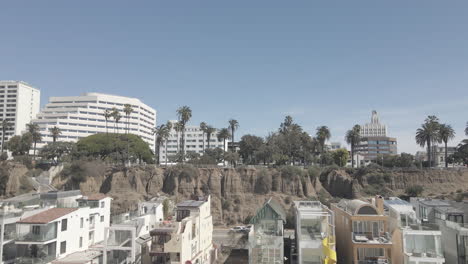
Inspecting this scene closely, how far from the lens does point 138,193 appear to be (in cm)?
7706

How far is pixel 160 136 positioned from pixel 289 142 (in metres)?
41.5

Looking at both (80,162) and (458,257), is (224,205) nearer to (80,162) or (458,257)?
(80,162)

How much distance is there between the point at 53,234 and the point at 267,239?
22.1 m

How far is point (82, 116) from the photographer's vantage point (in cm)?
14412

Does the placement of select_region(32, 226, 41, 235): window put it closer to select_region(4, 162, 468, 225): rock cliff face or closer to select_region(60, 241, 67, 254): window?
select_region(60, 241, 67, 254): window

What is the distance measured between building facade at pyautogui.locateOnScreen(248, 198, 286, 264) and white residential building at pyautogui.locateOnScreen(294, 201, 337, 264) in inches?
79.4

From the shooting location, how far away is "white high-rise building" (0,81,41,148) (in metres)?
166

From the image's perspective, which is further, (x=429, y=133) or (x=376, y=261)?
(x=429, y=133)

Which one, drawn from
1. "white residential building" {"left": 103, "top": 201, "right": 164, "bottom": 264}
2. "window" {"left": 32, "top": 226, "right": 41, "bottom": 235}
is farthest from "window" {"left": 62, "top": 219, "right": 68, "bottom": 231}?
"white residential building" {"left": 103, "top": 201, "right": 164, "bottom": 264}

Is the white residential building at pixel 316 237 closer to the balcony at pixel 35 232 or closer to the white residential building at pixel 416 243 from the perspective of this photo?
the white residential building at pixel 416 243

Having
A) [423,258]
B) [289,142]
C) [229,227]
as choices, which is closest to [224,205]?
[229,227]

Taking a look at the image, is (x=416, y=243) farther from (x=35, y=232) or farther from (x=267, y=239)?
(x=35, y=232)

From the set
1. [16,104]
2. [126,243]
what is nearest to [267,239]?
[126,243]

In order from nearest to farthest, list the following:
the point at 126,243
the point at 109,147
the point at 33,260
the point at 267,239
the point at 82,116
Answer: the point at 33,260, the point at 267,239, the point at 126,243, the point at 109,147, the point at 82,116
